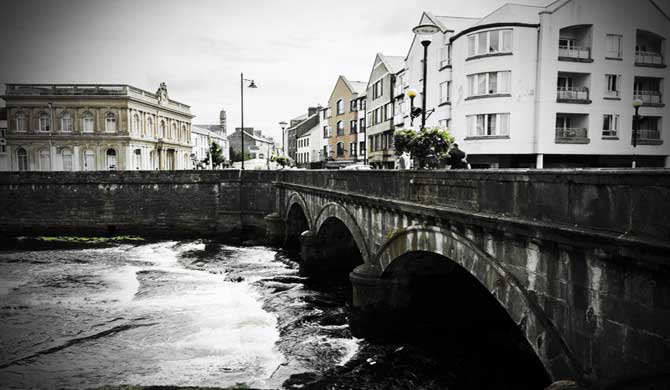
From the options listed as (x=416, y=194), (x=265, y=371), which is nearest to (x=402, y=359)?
(x=265, y=371)

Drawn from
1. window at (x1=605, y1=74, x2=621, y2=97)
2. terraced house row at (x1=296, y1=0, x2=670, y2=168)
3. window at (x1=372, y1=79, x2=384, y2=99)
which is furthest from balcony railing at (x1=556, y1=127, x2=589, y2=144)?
window at (x1=372, y1=79, x2=384, y2=99)

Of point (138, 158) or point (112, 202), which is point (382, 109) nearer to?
point (112, 202)

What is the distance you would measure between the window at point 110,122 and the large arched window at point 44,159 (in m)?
7.73

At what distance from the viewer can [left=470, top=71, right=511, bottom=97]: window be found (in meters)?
27.4

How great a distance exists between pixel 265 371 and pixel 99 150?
174 feet

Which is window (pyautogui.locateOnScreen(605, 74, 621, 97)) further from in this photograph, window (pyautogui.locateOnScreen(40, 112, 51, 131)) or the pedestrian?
window (pyautogui.locateOnScreen(40, 112, 51, 131))

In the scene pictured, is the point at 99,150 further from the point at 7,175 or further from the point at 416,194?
the point at 416,194

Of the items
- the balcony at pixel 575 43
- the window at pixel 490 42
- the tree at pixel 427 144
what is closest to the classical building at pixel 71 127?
the window at pixel 490 42

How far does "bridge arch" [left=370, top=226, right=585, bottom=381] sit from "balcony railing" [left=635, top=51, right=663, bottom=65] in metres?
26.1

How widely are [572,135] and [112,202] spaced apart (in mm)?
35152

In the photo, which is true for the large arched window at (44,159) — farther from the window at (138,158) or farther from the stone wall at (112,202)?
the stone wall at (112,202)

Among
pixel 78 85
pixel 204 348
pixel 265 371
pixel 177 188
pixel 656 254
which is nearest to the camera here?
pixel 656 254

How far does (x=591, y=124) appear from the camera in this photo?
2758 cm

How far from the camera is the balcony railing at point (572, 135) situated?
27641 millimetres
